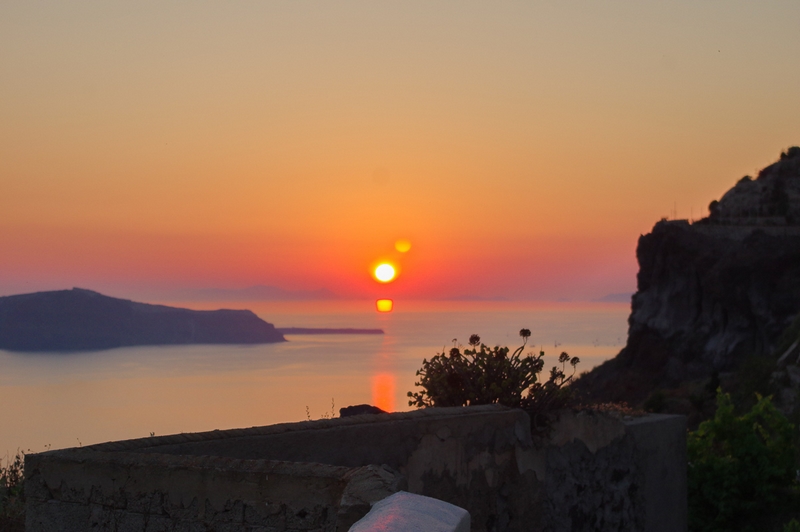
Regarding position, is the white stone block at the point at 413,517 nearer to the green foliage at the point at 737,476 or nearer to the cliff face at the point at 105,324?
the green foliage at the point at 737,476

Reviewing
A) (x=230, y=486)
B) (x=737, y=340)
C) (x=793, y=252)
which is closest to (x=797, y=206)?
(x=793, y=252)

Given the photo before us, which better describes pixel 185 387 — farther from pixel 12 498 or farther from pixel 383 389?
pixel 12 498

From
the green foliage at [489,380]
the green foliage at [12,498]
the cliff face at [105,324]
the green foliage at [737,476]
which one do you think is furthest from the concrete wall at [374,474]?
the cliff face at [105,324]

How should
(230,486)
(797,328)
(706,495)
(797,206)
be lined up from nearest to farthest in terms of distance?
(230,486), (706,495), (797,328), (797,206)

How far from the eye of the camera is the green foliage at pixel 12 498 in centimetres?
834

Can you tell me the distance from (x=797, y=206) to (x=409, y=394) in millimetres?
53792

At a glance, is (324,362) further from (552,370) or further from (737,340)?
(552,370)

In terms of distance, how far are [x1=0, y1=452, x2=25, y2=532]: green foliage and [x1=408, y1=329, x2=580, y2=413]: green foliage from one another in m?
4.42

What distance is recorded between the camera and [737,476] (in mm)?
13180

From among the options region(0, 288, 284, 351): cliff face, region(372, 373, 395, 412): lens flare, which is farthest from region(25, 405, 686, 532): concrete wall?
region(0, 288, 284, 351): cliff face

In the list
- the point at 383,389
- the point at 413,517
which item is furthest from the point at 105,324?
the point at 413,517

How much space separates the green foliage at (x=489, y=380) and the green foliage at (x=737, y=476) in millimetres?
4965

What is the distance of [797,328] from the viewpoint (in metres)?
41.1

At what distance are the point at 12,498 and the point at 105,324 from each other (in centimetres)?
13640
